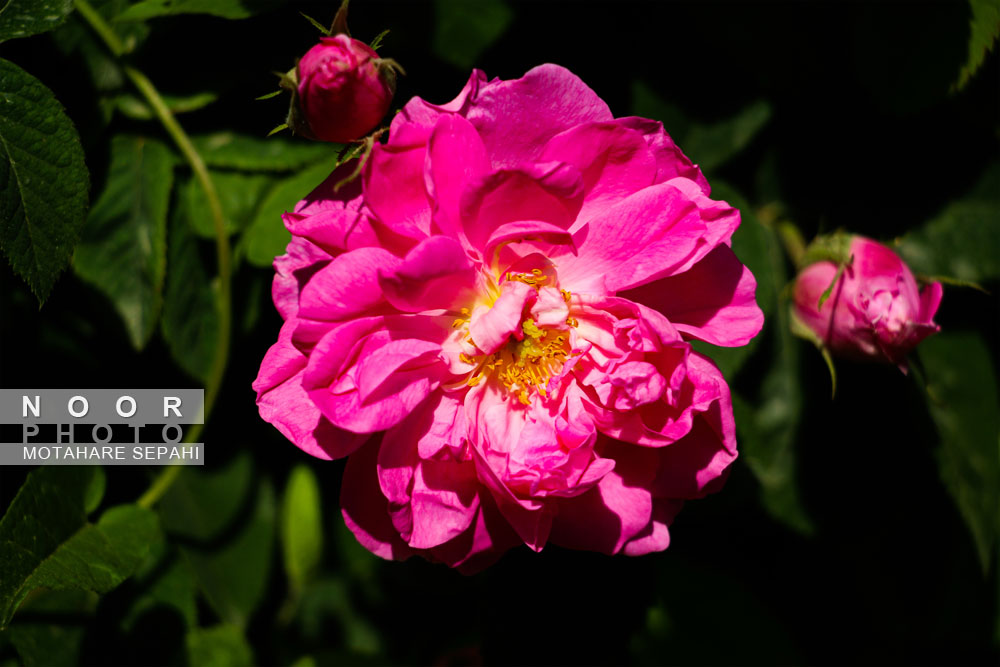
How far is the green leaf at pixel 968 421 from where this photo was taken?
1.62m

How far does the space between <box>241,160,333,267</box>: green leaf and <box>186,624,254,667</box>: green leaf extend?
0.80 m

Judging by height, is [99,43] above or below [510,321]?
above

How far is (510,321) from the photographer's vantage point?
120cm

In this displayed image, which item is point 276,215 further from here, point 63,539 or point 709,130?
point 709,130

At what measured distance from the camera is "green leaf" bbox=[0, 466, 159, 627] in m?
1.18

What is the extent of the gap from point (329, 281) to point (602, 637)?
0.97m

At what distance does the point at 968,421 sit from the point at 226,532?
178cm

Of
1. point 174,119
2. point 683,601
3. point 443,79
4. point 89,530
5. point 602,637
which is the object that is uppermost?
point 443,79

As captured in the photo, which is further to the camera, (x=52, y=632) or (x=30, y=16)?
(x=52, y=632)

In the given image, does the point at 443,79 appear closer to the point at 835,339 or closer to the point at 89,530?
the point at 835,339

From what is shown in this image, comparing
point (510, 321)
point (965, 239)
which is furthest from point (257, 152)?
point (965, 239)

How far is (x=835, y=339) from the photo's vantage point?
1.39 m

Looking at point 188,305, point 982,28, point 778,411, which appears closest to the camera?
point 982,28

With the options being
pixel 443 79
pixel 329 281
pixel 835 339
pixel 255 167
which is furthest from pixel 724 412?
pixel 255 167
